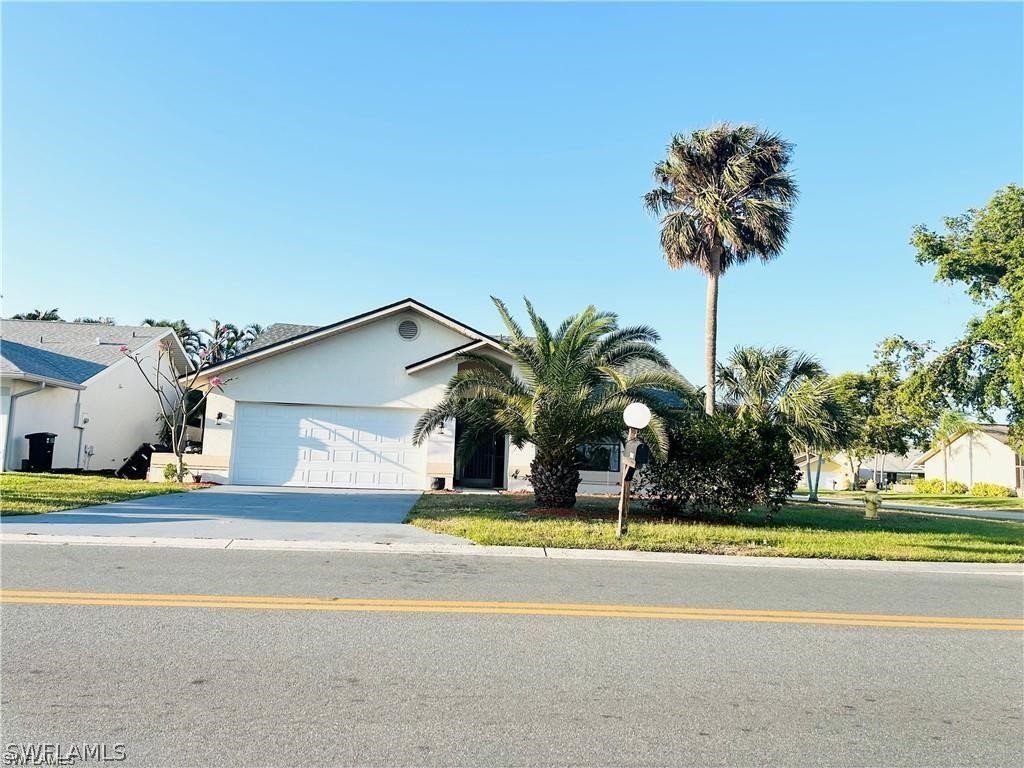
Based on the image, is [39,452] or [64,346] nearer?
[39,452]

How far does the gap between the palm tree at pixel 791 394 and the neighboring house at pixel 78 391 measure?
1980 centimetres

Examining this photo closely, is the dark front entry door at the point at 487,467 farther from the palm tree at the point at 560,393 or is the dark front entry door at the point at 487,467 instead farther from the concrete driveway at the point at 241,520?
the palm tree at the point at 560,393

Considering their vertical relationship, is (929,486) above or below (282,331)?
below

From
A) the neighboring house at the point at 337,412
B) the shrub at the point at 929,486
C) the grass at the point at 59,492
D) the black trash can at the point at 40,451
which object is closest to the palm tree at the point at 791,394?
the neighboring house at the point at 337,412

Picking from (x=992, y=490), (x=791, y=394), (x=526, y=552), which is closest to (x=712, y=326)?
(x=791, y=394)

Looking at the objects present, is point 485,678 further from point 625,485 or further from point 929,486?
point 929,486

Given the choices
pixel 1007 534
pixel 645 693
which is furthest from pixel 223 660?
pixel 1007 534

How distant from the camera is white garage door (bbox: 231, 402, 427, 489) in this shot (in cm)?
2020

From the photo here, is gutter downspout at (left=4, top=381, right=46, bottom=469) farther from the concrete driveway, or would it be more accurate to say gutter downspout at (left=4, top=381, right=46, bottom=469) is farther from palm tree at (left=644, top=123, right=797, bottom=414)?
palm tree at (left=644, top=123, right=797, bottom=414)

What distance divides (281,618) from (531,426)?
26.0ft

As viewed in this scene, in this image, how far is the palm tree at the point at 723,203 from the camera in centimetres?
2180

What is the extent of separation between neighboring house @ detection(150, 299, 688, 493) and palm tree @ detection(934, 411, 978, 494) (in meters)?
36.0

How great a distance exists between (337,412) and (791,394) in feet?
42.1

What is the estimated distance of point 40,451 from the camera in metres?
20.6
